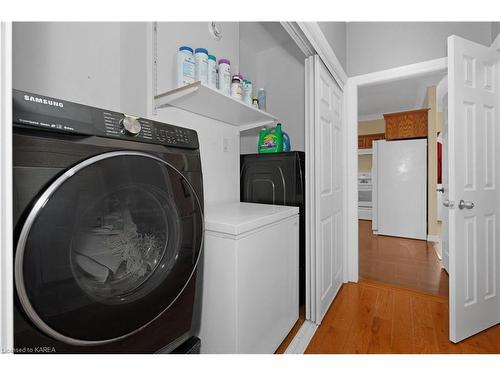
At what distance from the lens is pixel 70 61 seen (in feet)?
3.78

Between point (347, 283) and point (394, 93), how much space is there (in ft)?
12.0

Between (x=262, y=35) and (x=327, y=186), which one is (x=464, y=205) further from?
(x=262, y=35)

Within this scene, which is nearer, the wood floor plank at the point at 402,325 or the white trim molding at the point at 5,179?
the white trim molding at the point at 5,179

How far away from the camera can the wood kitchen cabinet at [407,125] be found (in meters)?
3.94

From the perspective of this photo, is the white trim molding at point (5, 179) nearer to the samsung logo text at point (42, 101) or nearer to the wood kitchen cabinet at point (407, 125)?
the samsung logo text at point (42, 101)

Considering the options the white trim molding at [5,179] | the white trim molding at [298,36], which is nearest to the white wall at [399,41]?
the white trim molding at [298,36]

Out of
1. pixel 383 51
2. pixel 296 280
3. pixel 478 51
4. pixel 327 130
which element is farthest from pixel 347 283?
pixel 383 51

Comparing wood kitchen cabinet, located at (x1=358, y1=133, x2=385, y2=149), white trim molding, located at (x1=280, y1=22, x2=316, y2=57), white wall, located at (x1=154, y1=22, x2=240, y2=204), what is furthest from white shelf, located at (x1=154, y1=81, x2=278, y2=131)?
wood kitchen cabinet, located at (x1=358, y1=133, x2=385, y2=149)

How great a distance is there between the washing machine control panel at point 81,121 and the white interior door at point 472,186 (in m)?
1.74

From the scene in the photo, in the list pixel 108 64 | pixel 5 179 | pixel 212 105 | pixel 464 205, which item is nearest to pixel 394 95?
pixel 464 205

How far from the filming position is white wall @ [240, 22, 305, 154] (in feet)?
8.02

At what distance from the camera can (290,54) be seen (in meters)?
2.50
